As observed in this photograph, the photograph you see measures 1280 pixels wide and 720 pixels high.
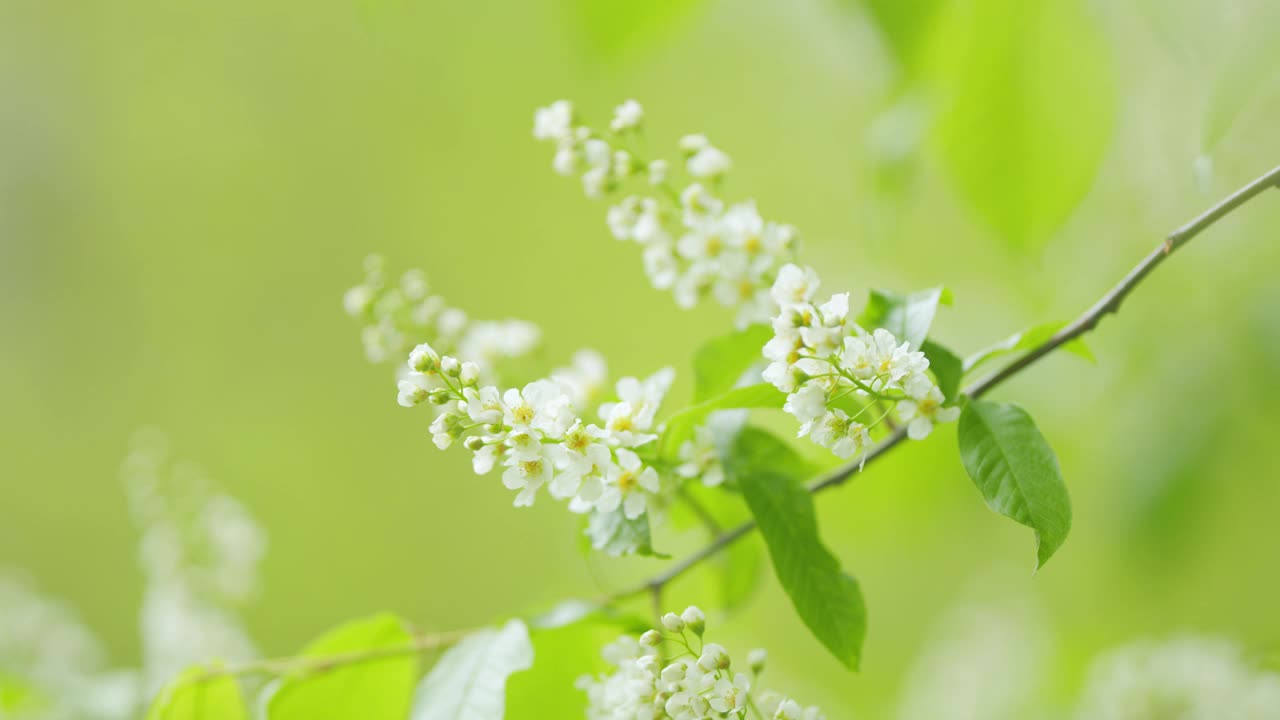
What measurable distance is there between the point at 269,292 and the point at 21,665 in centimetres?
98

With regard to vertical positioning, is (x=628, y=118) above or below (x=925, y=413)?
above

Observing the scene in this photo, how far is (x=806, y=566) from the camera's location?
0.49m

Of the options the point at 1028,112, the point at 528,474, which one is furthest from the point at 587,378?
the point at 1028,112

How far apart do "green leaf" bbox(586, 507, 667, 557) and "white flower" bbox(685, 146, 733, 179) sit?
196 mm

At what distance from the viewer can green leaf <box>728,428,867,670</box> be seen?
481 mm

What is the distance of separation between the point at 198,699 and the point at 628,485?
316mm

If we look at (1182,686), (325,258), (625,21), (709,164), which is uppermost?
(325,258)

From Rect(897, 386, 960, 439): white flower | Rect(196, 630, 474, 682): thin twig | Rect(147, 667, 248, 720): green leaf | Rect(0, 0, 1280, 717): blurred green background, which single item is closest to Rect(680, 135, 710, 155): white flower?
Rect(897, 386, 960, 439): white flower

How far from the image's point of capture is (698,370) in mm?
570

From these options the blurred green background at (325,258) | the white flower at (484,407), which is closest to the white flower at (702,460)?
the white flower at (484,407)

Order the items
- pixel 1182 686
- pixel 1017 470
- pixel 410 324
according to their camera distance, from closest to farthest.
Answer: pixel 1017 470 < pixel 410 324 < pixel 1182 686

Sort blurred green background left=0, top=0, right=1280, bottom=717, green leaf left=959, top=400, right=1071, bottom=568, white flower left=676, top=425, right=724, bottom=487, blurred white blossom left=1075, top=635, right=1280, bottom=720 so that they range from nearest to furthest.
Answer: green leaf left=959, top=400, right=1071, bottom=568 → white flower left=676, top=425, right=724, bottom=487 → blurred white blossom left=1075, top=635, right=1280, bottom=720 → blurred green background left=0, top=0, right=1280, bottom=717

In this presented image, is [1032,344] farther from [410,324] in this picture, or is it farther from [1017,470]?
[410,324]

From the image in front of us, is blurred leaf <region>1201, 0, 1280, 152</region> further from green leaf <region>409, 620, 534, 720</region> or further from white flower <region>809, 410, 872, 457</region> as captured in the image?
green leaf <region>409, 620, 534, 720</region>
